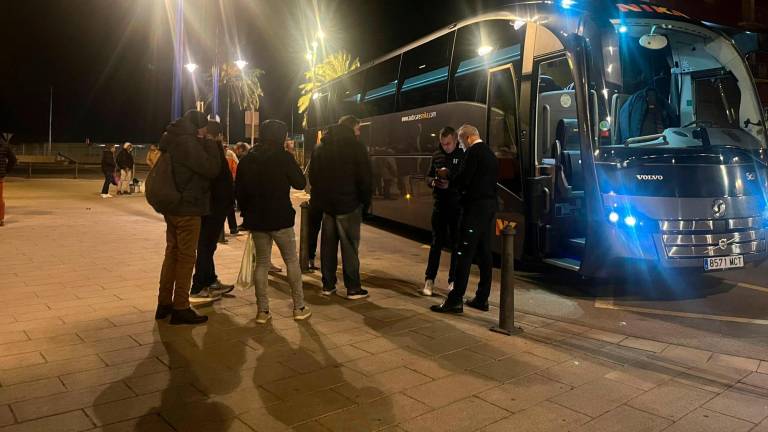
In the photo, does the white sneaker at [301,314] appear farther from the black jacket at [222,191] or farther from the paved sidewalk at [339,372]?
the black jacket at [222,191]

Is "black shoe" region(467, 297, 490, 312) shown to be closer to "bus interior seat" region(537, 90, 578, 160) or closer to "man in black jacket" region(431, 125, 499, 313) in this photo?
"man in black jacket" region(431, 125, 499, 313)

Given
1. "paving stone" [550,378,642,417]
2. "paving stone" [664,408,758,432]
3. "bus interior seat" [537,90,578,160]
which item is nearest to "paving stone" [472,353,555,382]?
"paving stone" [550,378,642,417]

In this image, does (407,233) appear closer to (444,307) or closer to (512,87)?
(512,87)

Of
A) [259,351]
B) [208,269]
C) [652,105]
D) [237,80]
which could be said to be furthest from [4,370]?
[237,80]

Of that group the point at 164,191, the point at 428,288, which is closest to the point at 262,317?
the point at 164,191

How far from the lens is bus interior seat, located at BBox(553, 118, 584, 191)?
727cm

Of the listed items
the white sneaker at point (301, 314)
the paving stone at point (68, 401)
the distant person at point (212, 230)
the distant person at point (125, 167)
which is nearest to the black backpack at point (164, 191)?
the distant person at point (212, 230)

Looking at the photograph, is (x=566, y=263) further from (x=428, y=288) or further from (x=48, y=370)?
(x=48, y=370)

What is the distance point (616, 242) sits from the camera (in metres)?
6.32

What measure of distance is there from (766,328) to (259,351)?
4.86m

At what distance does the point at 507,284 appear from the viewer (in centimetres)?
527

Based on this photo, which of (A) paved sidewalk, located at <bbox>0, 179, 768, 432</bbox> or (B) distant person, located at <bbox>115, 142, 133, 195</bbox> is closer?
(A) paved sidewalk, located at <bbox>0, 179, 768, 432</bbox>

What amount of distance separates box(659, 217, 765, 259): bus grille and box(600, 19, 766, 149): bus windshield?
98 centimetres

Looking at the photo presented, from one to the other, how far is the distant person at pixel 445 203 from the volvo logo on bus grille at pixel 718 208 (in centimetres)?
276
